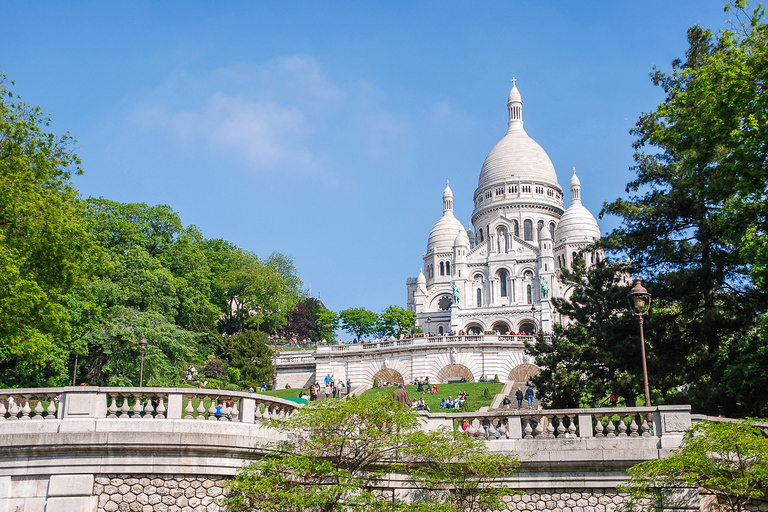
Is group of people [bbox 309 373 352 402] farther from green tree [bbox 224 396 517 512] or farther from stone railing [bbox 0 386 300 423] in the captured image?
stone railing [bbox 0 386 300 423]

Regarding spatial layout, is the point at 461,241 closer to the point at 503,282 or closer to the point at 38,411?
the point at 503,282

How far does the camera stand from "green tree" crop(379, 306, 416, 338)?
8789cm

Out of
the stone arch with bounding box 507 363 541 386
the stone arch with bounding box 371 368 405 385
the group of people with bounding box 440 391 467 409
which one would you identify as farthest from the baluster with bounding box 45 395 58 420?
the stone arch with bounding box 371 368 405 385

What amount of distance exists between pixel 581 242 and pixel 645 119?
75.3 meters

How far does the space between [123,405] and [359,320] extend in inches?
2926

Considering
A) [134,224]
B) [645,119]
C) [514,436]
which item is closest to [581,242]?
[134,224]

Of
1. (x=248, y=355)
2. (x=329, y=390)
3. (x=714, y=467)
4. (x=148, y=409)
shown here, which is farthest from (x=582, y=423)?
(x=248, y=355)

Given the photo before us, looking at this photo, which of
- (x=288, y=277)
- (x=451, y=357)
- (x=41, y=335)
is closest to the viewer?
(x=41, y=335)

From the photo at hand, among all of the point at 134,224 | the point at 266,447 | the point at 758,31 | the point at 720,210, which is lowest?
the point at 266,447

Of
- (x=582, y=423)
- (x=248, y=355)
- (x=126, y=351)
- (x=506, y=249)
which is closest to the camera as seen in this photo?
(x=582, y=423)

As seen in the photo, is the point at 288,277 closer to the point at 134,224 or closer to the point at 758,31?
the point at 134,224

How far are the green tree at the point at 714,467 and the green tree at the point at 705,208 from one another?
533 centimetres

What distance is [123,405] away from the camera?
13766 millimetres

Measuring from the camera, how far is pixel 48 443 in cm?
1309
